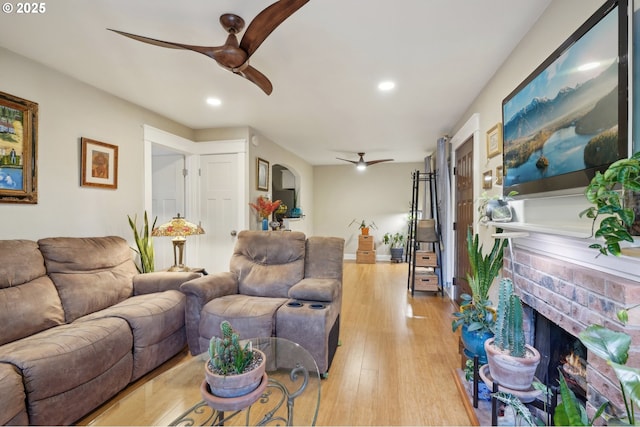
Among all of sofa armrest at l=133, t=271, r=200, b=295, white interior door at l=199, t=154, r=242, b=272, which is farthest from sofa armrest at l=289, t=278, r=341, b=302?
white interior door at l=199, t=154, r=242, b=272

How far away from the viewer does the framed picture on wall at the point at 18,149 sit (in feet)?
6.34

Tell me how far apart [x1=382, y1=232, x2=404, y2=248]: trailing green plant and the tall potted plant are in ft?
15.6

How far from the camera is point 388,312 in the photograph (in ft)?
11.0

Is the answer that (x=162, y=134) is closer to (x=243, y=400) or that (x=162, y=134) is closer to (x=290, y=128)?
(x=290, y=128)

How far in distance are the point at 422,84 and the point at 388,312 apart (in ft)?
8.32

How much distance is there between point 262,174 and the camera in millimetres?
4199

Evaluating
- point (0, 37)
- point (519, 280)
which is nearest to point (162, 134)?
point (0, 37)

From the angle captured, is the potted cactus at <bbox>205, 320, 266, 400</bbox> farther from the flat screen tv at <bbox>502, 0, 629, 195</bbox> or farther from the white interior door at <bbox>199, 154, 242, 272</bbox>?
the white interior door at <bbox>199, 154, 242, 272</bbox>

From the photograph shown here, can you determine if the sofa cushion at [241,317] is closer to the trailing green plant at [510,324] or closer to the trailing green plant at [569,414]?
the trailing green plant at [510,324]

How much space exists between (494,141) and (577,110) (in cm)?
109

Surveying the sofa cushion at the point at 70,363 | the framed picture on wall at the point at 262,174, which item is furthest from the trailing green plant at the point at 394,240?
the sofa cushion at the point at 70,363

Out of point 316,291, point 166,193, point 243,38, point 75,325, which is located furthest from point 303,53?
point 166,193

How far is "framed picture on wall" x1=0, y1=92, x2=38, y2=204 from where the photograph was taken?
1934 millimetres

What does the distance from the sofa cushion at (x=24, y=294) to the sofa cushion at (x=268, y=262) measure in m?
1.31
